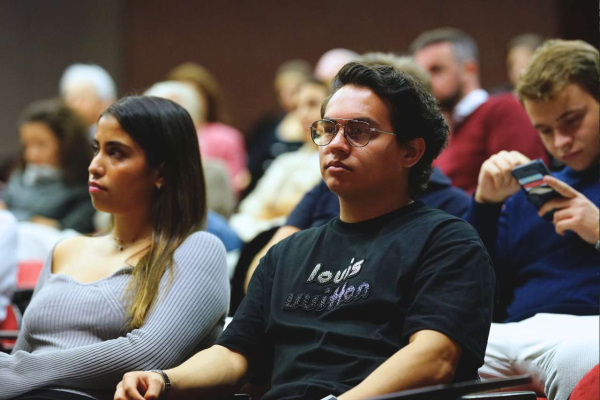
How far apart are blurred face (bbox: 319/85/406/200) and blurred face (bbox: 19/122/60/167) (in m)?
2.70

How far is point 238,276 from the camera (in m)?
2.68

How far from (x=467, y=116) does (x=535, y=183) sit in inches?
50.6

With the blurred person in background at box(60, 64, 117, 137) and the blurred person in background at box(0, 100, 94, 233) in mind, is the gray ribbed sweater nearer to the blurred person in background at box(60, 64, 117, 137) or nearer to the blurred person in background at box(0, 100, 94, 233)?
the blurred person in background at box(0, 100, 94, 233)

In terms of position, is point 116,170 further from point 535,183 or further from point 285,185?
point 285,185

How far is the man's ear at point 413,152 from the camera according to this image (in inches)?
67.0

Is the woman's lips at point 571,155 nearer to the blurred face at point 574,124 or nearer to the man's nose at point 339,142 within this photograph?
the blurred face at point 574,124

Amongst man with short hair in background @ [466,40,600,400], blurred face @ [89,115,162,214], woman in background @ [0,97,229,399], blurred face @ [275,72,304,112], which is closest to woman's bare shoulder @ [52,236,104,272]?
woman in background @ [0,97,229,399]

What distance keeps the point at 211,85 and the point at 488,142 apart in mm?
2258

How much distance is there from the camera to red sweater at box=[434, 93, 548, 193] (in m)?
3.04

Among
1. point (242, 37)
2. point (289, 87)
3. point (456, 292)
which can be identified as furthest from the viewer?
point (242, 37)

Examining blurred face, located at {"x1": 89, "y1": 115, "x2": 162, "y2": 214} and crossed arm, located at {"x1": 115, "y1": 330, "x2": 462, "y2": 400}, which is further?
blurred face, located at {"x1": 89, "y1": 115, "x2": 162, "y2": 214}

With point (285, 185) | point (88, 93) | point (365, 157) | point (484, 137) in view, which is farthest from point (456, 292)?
point (88, 93)

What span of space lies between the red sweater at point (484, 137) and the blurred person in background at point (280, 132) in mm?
1873

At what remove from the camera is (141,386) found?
1608 mm
